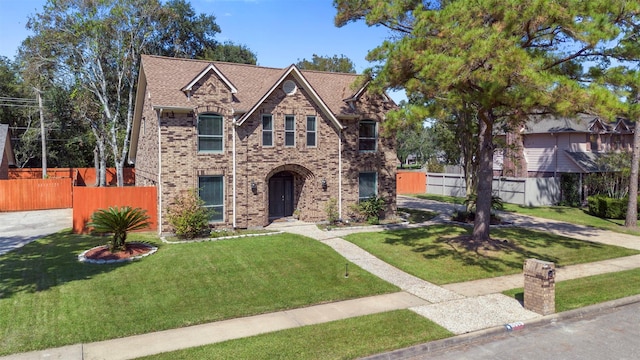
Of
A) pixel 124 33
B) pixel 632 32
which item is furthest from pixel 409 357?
pixel 124 33

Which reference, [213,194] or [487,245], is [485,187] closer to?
[487,245]

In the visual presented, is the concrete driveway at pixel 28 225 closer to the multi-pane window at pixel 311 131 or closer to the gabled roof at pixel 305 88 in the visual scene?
the gabled roof at pixel 305 88

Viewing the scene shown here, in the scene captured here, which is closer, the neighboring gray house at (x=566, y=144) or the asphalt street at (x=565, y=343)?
the asphalt street at (x=565, y=343)

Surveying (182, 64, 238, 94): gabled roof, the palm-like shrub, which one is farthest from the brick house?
the palm-like shrub

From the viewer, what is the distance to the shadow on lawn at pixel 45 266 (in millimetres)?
11328

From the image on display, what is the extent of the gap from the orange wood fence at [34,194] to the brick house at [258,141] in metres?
8.79

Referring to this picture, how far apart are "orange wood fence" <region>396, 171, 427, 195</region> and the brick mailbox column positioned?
2930cm

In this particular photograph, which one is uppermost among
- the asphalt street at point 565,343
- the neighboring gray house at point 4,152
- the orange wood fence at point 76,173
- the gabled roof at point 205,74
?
the gabled roof at point 205,74

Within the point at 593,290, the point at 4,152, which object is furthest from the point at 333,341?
the point at 4,152

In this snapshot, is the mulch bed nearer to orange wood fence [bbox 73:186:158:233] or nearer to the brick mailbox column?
orange wood fence [bbox 73:186:158:233]

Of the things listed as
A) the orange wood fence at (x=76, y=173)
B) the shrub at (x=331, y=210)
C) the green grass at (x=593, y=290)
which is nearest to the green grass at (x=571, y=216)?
the green grass at (x=593, y=290)

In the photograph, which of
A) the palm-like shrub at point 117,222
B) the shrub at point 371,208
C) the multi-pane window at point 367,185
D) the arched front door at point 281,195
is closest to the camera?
the palm-like shrub at point 117,222

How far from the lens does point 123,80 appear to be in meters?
33.2

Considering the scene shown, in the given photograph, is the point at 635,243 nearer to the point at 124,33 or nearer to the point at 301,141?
the point at 301,141
